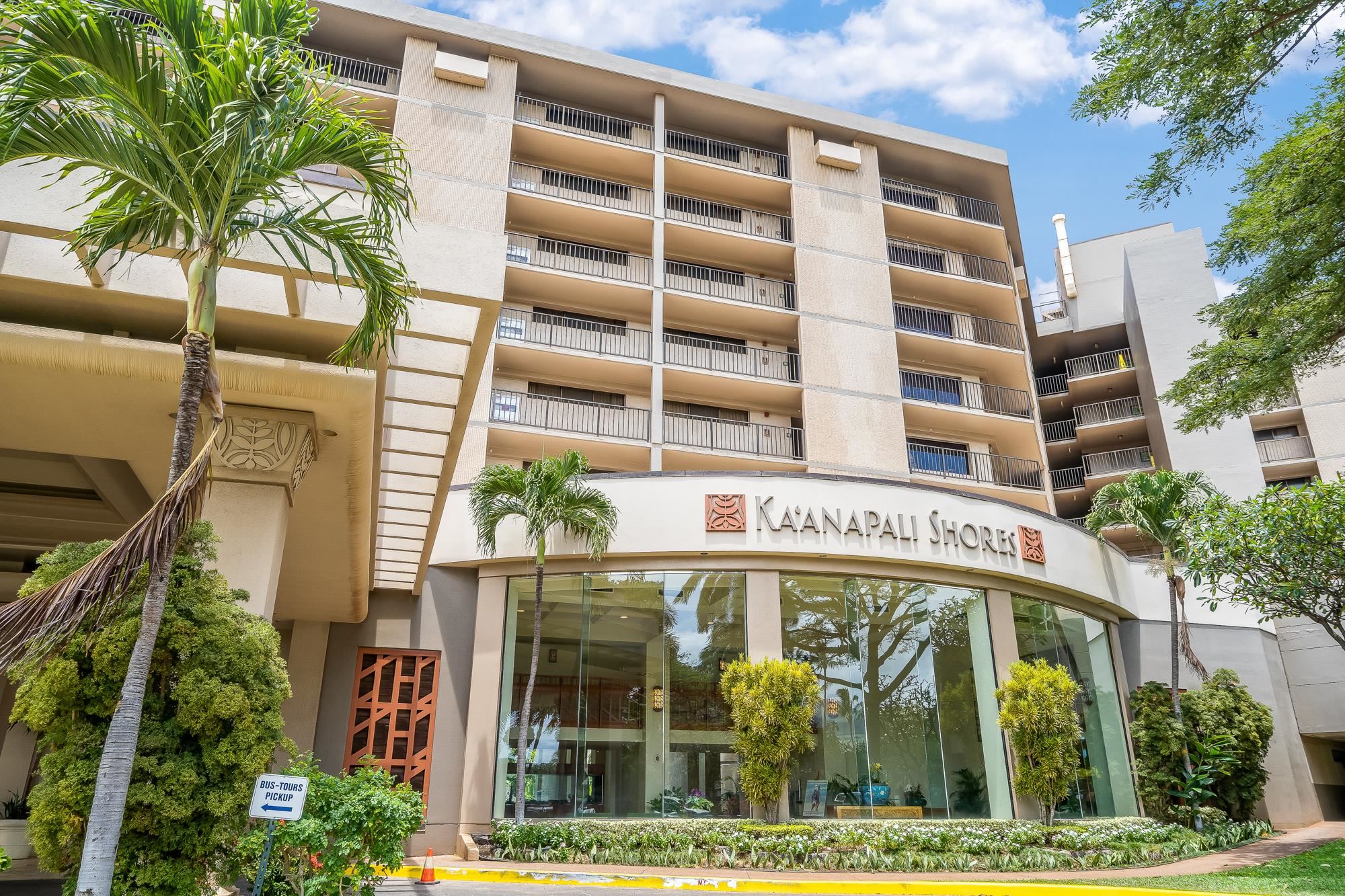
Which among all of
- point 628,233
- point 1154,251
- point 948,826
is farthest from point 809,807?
point 1154,251

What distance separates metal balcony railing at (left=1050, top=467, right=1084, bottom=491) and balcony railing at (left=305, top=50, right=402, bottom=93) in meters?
28.6

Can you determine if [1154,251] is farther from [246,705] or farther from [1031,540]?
[246,705]

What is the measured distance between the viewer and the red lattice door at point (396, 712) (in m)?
17.2

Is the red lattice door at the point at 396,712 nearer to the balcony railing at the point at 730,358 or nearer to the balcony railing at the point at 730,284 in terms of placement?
the balcony railing at the point at 730,358

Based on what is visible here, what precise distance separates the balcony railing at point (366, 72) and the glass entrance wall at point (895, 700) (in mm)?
19886

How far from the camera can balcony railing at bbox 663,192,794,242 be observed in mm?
29203

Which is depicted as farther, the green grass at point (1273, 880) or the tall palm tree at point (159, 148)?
the green grass at point (1273, 880)

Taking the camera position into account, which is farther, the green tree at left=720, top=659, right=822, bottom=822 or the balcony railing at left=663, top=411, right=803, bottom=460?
the balcony railing at left=663, top=411, right=803, bottom=460

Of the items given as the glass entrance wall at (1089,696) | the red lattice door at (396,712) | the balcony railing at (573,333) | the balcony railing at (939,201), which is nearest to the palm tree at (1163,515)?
the glass entrance wall at (1089,696)

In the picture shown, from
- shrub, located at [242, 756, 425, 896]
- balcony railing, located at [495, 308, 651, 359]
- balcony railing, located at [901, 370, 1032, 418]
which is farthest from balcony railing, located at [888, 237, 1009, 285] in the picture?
shrub, located at [242, 756, 425, 896]

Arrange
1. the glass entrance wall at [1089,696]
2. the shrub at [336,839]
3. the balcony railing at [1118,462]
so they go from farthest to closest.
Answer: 1. the balcony railing at [1118,462]
2. the glass entrance wall at [1089,696]
3. the shrub at [336,839]

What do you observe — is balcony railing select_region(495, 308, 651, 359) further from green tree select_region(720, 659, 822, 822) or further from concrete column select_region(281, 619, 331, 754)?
green tree select_region(720, 659, 822, 822)

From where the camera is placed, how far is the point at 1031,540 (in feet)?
61.2

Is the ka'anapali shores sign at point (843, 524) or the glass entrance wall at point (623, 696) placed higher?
the ka'anapali shores sign at point (843, 524)
